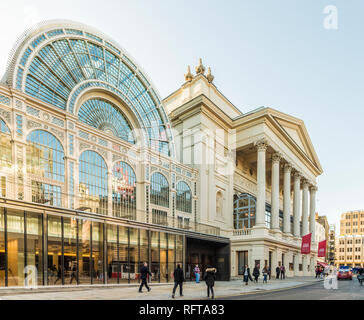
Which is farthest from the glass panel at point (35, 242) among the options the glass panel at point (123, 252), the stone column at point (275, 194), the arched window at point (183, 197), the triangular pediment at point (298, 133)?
the triangular pediment at point (298, 133)

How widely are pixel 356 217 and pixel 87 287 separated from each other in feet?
526

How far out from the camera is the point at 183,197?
37.6m

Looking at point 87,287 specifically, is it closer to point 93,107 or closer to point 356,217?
point 93,107

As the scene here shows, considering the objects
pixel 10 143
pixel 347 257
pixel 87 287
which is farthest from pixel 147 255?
pixel 347 257

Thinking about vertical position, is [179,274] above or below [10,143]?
below

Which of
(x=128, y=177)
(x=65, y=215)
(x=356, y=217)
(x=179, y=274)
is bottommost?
(x=356, y=217)

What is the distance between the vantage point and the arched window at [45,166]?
22188mm

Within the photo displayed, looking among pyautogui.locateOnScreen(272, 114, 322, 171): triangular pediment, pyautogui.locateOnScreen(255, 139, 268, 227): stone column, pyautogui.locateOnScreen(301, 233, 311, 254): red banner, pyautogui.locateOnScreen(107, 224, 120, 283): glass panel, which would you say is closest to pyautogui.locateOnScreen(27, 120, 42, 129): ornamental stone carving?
pyautogui.locateOnScreen(107, 224, 120, 283): glass panel

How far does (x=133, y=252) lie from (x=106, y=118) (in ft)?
44.7

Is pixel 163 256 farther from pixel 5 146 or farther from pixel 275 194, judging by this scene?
pixel 275 194

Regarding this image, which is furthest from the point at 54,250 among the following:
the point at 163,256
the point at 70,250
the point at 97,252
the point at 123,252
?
the point at 163,256

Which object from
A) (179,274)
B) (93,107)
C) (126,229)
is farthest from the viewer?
(93,107)

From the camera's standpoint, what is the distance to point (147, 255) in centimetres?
2580

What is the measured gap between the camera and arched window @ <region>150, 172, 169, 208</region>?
3331 cm
